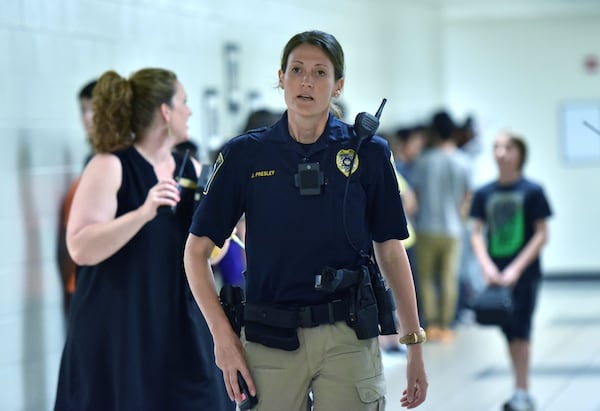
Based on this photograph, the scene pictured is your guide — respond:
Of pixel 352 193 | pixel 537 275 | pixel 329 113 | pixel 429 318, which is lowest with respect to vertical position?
pixel 429 318

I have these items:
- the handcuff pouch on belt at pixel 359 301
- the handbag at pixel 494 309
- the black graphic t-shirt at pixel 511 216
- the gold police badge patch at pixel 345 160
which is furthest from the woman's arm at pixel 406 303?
the black graphic t-shirt at pixel 511 216

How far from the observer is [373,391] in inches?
109

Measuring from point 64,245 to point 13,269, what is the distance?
391 mm

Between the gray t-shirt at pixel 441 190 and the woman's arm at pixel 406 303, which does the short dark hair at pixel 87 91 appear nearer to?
the woman's arm at pixel 406 303

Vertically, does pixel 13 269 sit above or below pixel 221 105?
below

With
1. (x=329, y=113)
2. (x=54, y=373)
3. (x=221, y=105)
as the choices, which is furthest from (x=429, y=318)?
(x=329, y=113)

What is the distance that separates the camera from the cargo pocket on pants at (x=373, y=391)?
108 inches

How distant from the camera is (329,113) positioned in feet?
9.53

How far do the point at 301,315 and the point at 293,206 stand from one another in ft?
0.88

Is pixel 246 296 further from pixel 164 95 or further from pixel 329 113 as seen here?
pixel 164 95

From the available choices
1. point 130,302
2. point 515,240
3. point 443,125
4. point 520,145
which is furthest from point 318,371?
point 443,125

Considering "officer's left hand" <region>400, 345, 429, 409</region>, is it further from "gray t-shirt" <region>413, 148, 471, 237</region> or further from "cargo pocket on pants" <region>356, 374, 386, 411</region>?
"gray t-shirt" <region>413, 148, 471, 237</region>

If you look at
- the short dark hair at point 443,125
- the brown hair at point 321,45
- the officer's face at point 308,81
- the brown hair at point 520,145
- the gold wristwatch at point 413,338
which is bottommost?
the gold wristwatch at point 413,338

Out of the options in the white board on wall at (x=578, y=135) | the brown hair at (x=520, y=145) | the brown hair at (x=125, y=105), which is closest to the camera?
the brown hair at (x=125, y=105)
